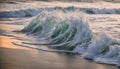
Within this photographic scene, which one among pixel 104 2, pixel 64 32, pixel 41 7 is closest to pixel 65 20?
pixel 64 32

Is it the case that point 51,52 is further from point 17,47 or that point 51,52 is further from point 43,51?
point 17,47

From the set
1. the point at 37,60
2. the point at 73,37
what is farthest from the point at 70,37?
the point at 37,60

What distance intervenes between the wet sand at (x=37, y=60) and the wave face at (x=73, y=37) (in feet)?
0.93

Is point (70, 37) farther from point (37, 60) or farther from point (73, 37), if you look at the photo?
point (37, 60)

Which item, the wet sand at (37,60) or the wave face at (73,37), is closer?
the wet sand at (37,60)

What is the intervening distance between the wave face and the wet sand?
11.2 inches

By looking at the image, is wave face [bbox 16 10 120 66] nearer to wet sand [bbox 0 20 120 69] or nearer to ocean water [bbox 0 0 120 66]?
ocean water [bbox 0 0 120 66]

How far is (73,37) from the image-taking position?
24.3ft

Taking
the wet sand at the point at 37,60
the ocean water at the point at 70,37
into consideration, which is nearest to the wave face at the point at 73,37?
the ocean water at the point at 70,37

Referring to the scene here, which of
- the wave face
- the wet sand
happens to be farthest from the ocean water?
the wet sand

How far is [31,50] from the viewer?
20.2ft

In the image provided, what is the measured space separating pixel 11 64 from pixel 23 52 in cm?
96

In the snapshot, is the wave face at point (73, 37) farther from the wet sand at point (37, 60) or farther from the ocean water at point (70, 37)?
the wet sand at point (37, 60)

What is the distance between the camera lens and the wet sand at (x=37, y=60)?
16.6ft
